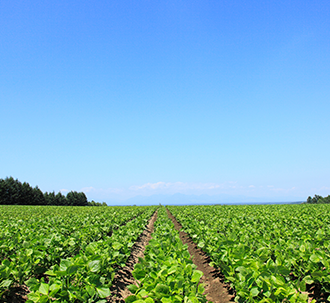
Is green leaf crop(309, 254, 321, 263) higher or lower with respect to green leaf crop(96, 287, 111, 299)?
lower

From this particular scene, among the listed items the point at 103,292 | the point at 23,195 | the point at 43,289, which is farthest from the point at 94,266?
the point at 23,195

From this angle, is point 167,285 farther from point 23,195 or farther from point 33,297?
point 23,195

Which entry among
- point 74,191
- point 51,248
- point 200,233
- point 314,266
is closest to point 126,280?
point 51,248

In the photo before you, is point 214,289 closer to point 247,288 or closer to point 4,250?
point 247,288

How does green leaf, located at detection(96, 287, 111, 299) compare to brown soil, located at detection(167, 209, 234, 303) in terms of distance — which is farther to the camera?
brown soil, located at detection(167, 209, 234, 303)

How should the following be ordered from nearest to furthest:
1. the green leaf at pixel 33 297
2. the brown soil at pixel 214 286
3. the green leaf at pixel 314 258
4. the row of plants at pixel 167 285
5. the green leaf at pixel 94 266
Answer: the row of plants at pixel 167 285, the green leaf at pixel 33 297, the green leaf at pixel 94 266, the green leaf at pixel 314 258, the brown soil at pixel 214 286

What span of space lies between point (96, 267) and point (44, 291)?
97 centimetres

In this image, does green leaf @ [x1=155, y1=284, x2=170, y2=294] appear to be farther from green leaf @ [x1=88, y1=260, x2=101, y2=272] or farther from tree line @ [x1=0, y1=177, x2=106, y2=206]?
tree line @ [x1=0, y1=177, x2=106, y2=206]

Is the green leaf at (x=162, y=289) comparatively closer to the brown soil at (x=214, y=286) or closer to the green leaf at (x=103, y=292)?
the green leaf at (x=103, y=292)

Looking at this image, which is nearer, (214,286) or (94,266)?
(94,266)

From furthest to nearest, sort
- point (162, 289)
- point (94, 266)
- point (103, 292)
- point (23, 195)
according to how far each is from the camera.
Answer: point (23, 195) < point (94, 266) < point (103, 292) < point (162, 289)

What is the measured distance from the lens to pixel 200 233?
32.6 ft

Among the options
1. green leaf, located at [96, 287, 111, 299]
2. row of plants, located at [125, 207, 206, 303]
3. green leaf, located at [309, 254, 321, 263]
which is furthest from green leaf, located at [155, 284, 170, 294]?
green leaf, located at [309, 254, 321, 263]

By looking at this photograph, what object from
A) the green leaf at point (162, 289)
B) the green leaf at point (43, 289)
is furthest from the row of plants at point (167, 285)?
the green leaf at point (43, 289)
